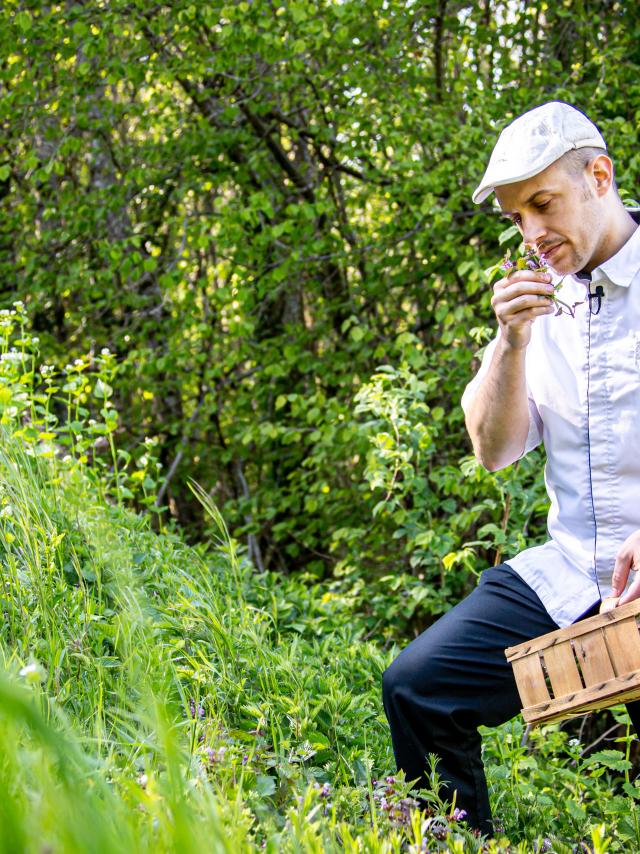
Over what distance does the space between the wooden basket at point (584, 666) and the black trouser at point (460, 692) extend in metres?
0.19

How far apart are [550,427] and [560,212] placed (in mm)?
527

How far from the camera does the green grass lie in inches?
51.4

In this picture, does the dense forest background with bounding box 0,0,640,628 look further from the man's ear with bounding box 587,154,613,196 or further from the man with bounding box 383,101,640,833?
the man's ear with bounding box 587,154,613,196

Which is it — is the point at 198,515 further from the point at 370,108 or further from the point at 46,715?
the point at 46,715

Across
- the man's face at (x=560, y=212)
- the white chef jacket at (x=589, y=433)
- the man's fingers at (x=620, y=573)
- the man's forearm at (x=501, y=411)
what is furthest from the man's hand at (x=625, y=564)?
the man's face at (x=560, y=212)

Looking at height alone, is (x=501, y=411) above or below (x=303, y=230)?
below

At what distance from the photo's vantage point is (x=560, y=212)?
2270 millimetres

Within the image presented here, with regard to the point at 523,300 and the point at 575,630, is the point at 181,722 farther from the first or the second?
the point at 523,300

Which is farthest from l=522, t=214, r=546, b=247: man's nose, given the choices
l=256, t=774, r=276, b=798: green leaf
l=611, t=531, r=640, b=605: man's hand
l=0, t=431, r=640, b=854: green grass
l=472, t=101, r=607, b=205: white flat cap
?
l=256, t=774, r=276, b=798: green leaf

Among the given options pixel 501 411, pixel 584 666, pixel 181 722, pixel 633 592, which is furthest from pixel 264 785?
pixel 501 411

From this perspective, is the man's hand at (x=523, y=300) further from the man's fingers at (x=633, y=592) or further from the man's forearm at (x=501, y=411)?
the man's fingers at (x=633, y=592)

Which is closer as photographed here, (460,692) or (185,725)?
(185,725)

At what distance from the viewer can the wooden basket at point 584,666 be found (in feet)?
6.10

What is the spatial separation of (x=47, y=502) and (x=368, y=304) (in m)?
3.28
